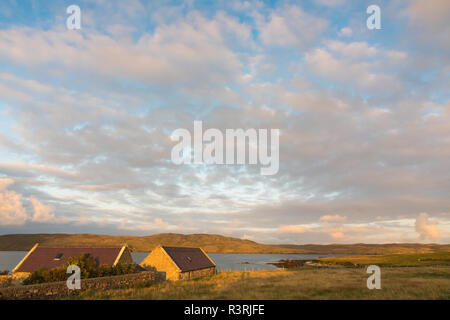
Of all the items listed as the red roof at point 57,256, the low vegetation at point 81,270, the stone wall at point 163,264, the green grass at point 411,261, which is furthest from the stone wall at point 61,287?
the green grass at point 411,261

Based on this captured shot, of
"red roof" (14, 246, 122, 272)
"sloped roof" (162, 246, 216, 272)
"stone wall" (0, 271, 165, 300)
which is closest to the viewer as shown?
"stone wall" (0, 271, 165, 300)

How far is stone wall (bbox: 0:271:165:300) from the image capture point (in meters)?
24.9

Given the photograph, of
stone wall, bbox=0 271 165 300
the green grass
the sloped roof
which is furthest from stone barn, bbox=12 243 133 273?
the green grass

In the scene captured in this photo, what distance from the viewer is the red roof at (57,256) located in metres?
43.3

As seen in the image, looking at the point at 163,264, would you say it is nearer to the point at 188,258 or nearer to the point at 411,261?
the point at 188,258

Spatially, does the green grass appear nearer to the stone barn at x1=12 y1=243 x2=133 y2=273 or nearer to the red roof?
the stone barn at x1=12 y1=243 x2=133 y2=273

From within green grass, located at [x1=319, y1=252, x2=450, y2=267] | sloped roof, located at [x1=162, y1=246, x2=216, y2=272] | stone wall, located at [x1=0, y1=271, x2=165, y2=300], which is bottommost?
green grass, located at [x1=319, y1=252, x2=450, y2=267]

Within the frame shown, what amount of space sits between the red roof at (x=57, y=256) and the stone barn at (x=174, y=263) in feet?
31.8

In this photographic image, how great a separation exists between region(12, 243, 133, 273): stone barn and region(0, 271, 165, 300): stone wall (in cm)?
594

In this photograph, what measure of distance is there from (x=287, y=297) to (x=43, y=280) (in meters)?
24.5

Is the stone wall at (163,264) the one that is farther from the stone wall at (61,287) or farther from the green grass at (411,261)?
the green grass at (411,261)

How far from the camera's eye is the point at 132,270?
41.2 m
